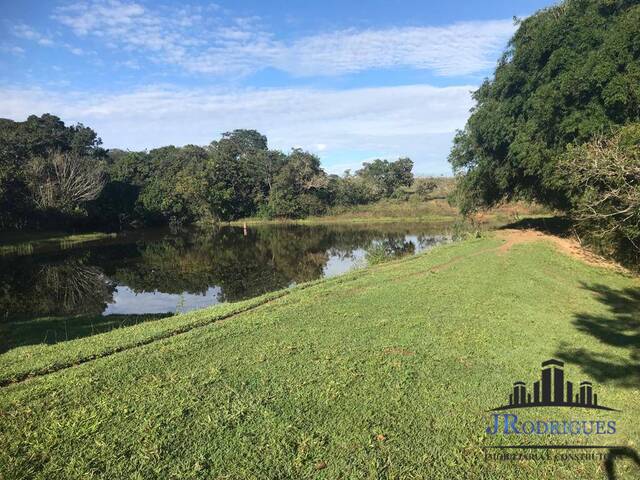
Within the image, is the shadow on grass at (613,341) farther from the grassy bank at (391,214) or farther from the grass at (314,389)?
the grassy bank at (391,214)

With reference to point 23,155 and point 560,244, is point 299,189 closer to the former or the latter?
point 23,155

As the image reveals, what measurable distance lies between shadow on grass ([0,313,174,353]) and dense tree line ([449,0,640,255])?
41.6ft

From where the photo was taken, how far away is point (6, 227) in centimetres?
3603

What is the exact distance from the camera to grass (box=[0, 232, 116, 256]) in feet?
103

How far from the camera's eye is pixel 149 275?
2153 cm

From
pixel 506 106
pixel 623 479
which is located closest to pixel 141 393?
pixel 623 479

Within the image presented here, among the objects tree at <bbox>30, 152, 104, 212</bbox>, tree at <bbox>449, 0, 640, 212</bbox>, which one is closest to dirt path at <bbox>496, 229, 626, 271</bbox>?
tree at <bbox>449, 0, 640, 212</bbox>

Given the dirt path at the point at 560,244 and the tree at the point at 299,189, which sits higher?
the tree at the point at 299,189

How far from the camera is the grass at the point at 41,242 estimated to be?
31289 millimetres

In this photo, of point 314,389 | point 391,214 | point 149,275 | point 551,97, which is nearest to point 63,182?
point 149,275

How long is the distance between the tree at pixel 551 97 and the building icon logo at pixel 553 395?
10.6 metres

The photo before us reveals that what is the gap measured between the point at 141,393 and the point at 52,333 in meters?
6.44

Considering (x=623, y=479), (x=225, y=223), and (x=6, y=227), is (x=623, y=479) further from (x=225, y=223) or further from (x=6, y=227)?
(x=225, y=223)

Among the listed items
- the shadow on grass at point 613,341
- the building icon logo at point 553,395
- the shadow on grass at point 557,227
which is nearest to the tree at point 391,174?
the shadow on grass at point 557,227
